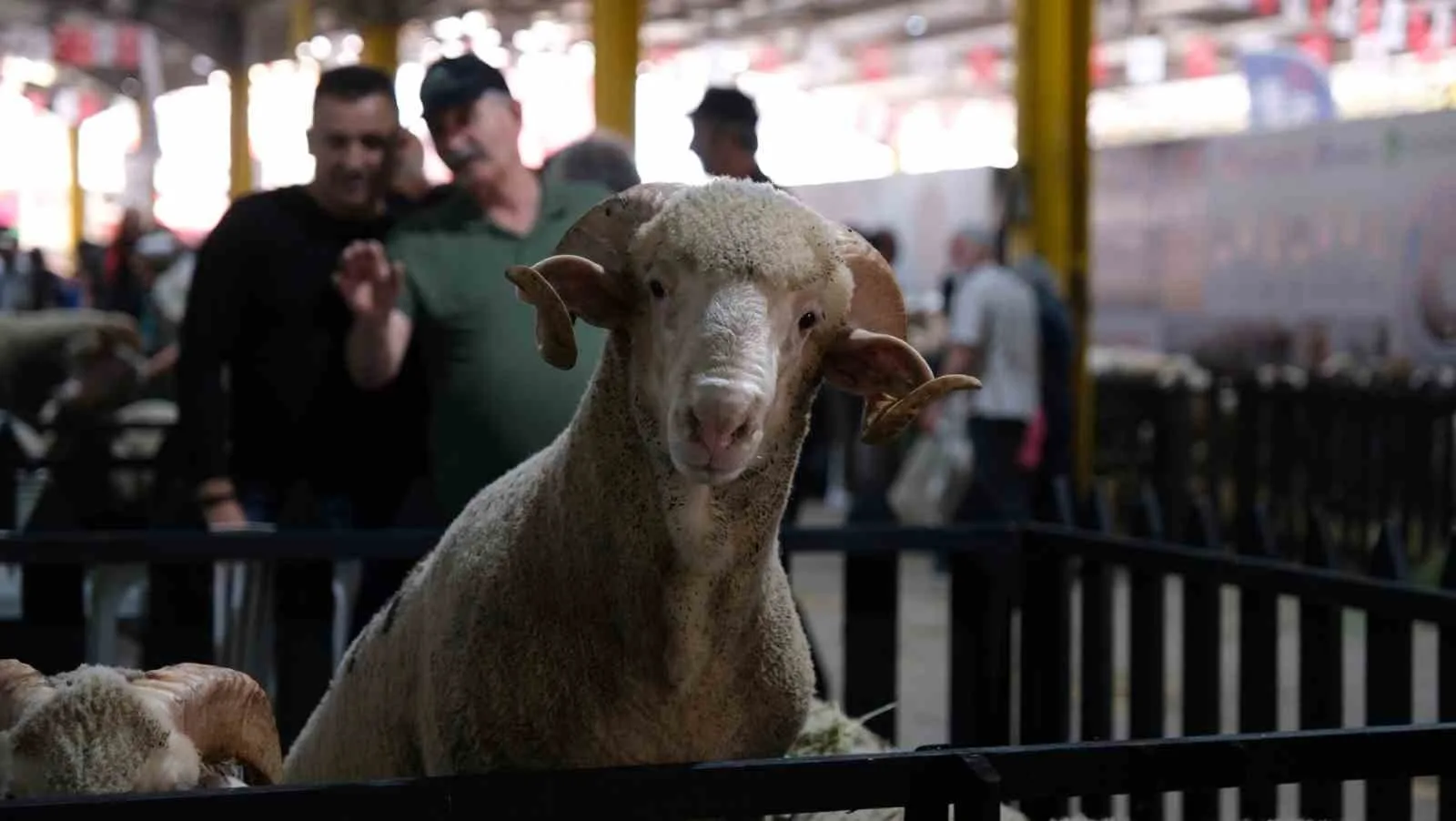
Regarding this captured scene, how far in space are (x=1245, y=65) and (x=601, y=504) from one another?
1041 cm

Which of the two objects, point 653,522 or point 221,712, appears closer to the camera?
point 221,712

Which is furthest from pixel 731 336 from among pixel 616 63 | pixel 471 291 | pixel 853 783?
pixel 616 63

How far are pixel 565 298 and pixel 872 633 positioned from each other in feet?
5.15

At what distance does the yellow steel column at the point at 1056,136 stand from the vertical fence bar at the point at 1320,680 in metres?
6.26

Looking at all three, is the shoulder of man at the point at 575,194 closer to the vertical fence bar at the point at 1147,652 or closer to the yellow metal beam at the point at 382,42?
the vertical fence bar at the point at 1147,652

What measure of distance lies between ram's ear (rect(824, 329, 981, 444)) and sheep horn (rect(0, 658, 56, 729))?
0.93 meters

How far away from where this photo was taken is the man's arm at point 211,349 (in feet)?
10.8

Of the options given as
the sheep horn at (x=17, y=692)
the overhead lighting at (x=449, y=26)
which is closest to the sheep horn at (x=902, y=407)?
the sheep horn at (x=17, y=692)

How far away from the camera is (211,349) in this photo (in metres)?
3.38

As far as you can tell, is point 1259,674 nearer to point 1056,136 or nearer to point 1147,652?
point 1147,652

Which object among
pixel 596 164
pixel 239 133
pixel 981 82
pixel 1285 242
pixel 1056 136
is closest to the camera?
pixel 596 164

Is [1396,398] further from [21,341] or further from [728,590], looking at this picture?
[728,590]

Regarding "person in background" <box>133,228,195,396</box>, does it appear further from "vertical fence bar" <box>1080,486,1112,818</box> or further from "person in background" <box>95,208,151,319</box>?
"vertical fence bar" <box>1080,486,1112,818</box>

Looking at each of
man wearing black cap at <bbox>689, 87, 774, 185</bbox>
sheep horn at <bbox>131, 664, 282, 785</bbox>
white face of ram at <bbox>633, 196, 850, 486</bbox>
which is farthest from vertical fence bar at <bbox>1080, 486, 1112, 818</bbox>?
sheep horn at <bbox>131, 664, 282, 785</bbox>
